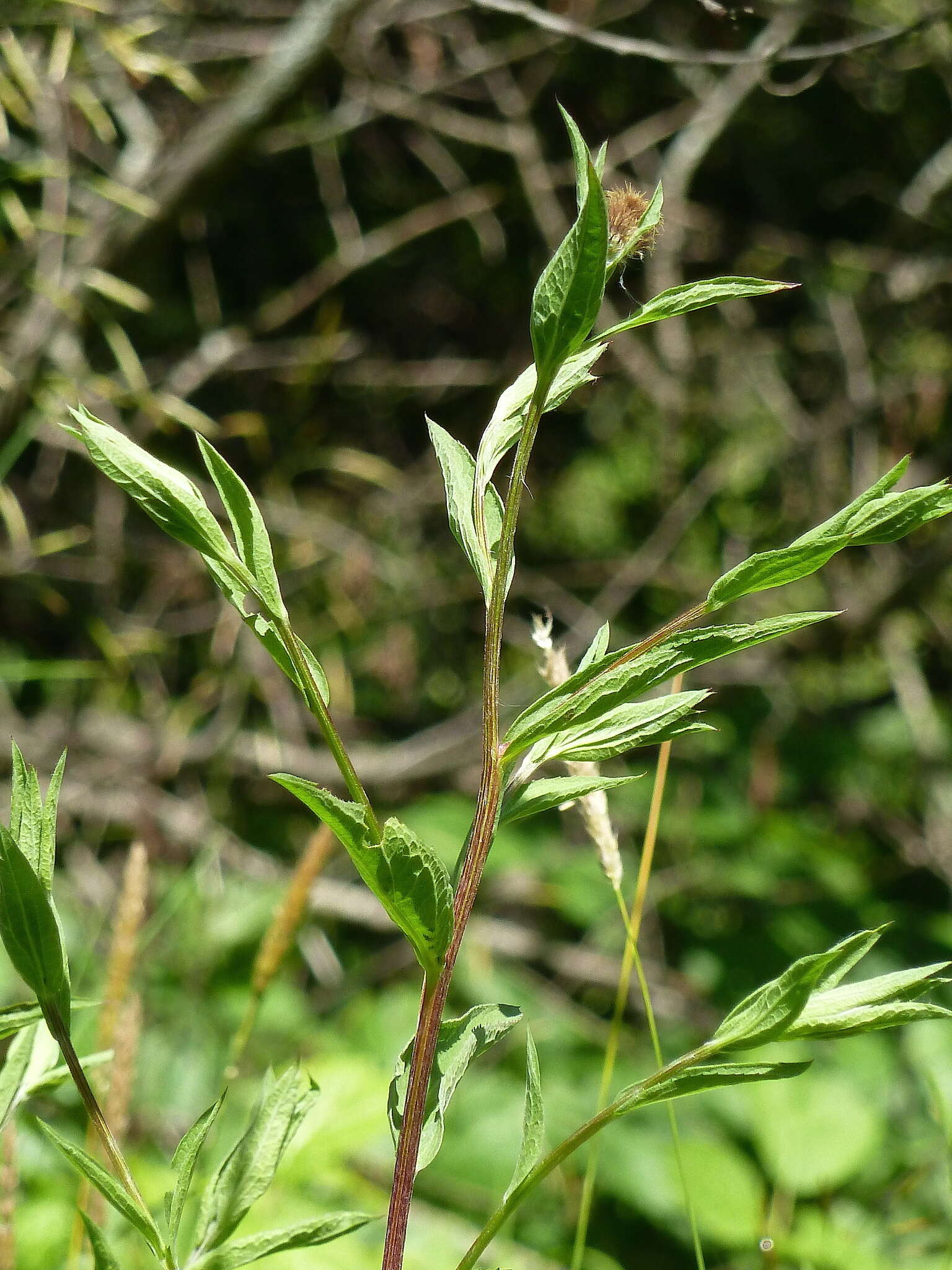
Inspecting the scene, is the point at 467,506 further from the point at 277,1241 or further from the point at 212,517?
the point at 277,1241

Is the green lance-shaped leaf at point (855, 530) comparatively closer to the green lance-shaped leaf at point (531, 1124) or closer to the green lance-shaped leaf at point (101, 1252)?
the green lance-shaped leaf at point (531, 1124)

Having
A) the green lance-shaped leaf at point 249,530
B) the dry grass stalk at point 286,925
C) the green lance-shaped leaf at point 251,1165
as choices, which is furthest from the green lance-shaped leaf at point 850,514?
the dry grass stalk at point 286,925

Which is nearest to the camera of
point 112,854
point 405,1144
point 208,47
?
point 405,1144

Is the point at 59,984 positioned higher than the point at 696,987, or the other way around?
the point at 59,984

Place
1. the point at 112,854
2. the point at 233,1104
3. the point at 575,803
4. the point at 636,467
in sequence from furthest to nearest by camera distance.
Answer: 1. the point at 636,467
2. the point at 112,854
3. the point at 233,1104
4. the point at 575,803

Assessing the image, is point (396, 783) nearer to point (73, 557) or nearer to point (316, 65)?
point (73, 557)

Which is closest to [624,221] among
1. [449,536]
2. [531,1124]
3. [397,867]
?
[397,867]

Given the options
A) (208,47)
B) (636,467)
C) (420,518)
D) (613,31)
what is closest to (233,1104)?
(420,518)

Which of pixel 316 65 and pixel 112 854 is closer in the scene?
pixel 316 65
